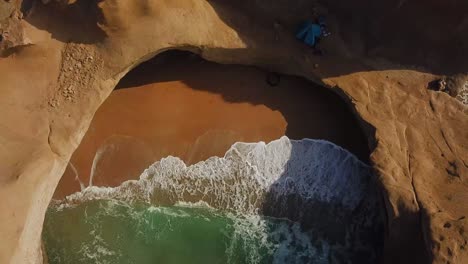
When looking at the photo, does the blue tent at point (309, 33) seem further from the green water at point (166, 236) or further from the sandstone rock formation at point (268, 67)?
the green water at point (166, 236)

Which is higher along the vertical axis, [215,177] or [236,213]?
Answer: [215,177]

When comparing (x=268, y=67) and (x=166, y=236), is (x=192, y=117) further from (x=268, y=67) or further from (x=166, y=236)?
(x=166, y=236)

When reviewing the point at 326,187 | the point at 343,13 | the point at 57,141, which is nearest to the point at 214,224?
the point at 326,187

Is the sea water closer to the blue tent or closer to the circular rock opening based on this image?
the circular rock opening

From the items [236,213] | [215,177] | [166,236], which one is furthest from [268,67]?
[166,236]

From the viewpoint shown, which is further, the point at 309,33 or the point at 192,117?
the point at 192,117

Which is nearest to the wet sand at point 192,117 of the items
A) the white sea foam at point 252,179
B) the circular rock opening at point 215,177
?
the circular rock opening at point 215,177
